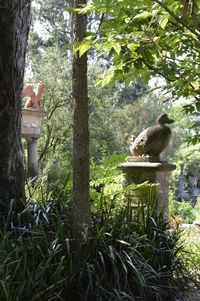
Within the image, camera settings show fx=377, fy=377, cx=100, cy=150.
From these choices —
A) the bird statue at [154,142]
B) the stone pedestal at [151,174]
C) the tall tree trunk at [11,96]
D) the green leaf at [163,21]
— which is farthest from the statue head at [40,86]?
the green leaf at [163,21]

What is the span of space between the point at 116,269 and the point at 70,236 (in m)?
0.43

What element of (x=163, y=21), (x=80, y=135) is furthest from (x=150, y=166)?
(x=163, y=21)

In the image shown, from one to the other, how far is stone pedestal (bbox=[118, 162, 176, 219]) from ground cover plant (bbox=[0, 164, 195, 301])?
5.21 ft

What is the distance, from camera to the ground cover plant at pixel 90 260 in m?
2.24

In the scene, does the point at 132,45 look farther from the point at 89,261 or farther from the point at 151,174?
the point at 151,174

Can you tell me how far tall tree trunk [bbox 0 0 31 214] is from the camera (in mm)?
3537

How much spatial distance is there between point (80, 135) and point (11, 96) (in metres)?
1.29

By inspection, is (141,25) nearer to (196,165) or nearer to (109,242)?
(109,242)

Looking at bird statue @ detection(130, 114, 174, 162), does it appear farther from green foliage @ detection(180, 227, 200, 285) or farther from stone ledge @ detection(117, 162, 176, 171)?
green foliage @ detection(180, 227, 200, 285)

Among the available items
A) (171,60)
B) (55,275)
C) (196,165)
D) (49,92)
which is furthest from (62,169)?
(196,165)

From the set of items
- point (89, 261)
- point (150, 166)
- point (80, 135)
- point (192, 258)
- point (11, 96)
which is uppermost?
point (11, 96)

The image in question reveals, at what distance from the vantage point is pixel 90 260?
102 inches

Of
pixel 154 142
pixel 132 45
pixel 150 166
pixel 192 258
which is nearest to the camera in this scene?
pixel 132 45

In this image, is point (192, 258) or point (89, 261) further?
point (192, 258)
